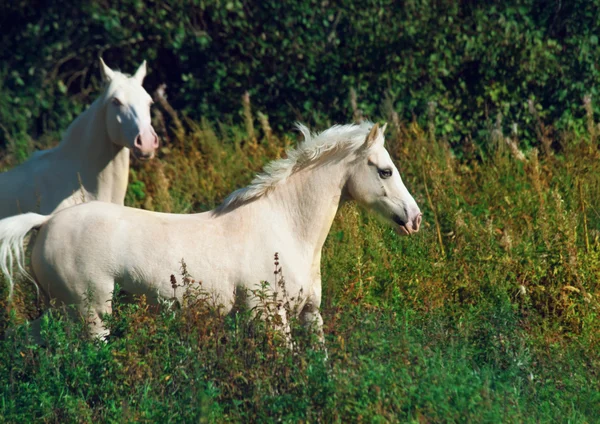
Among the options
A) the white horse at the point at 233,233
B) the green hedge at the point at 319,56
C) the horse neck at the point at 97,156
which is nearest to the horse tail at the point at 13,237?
the white horse at the point at 233,233

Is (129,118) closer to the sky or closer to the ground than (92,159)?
closer to the sky

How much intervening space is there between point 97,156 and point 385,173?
2.49 m

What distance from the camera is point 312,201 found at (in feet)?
18.6

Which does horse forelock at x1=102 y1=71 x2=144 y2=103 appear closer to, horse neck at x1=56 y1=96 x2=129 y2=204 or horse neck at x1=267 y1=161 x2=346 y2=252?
horse neck at x1=56 y1=96 x2=129 y2=204

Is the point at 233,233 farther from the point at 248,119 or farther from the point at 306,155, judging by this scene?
the point at 248,119

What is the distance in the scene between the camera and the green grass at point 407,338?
174 inches

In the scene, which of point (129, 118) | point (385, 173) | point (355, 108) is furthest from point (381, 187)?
point (355, 108)

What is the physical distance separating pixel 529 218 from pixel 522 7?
11.6ft

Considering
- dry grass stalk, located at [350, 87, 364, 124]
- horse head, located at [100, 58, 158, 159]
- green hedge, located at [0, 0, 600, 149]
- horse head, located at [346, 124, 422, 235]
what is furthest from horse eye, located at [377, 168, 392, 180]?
green hedge, located at [0, 0, 600, 149]

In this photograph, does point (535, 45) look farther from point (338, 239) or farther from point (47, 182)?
point (47, 182)

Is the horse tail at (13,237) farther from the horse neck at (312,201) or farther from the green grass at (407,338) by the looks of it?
the horse neck at (312,201)

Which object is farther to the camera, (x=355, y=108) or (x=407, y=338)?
(x=355, y=108)

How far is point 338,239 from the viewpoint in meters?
7.00

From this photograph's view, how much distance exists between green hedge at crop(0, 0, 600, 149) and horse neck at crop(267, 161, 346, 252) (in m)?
4.22
